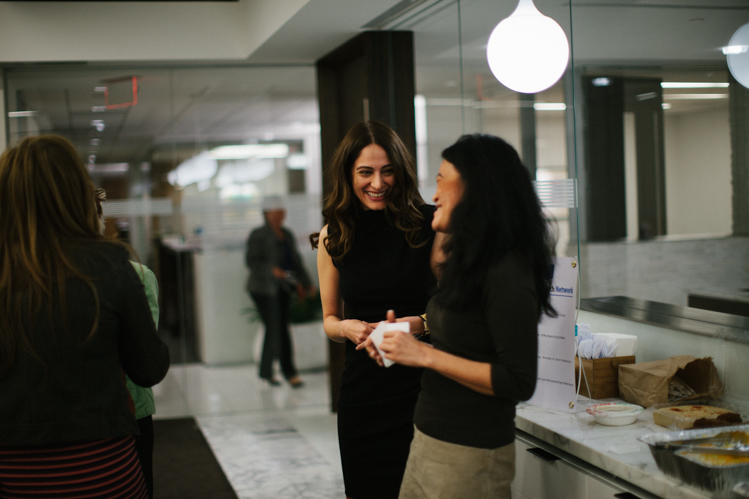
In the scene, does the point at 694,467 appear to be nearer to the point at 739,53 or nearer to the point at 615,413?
the point at 615,413

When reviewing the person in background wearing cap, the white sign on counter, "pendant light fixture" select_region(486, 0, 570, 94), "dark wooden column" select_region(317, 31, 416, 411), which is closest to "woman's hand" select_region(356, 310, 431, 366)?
the white sign on counter

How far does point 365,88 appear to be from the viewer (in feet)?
13.9

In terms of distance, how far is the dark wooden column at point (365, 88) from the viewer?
3.89m

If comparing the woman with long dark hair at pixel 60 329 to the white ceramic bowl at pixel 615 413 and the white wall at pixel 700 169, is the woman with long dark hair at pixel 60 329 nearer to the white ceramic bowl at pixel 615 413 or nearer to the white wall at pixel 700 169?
the white ceramic bowl at pixel 615 413

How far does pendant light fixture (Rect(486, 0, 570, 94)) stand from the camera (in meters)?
2.21

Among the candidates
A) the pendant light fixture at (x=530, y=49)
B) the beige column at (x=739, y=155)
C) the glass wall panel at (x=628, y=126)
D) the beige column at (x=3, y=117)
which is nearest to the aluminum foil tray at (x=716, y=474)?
the glass wall panel at (x=628, y=126)

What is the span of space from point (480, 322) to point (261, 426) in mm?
3776

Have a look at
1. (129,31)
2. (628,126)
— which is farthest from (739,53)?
(129,31)

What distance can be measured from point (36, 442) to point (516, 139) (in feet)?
9.14

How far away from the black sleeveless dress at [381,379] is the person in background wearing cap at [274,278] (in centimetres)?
320

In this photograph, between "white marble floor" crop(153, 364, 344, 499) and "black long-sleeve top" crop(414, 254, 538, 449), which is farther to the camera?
"white marble floor" crop(153, 364, 344, 499)

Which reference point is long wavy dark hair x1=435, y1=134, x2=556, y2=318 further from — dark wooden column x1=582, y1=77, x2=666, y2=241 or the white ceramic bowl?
dark wooden column x1=582, y1=77, x2=666, y2=241

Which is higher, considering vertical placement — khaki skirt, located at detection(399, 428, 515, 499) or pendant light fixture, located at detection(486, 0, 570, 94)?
pendant light fixture, located at detection(486, 0, 570, 94)

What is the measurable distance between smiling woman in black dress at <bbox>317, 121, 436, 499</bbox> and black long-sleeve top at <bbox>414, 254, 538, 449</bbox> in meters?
0.45
